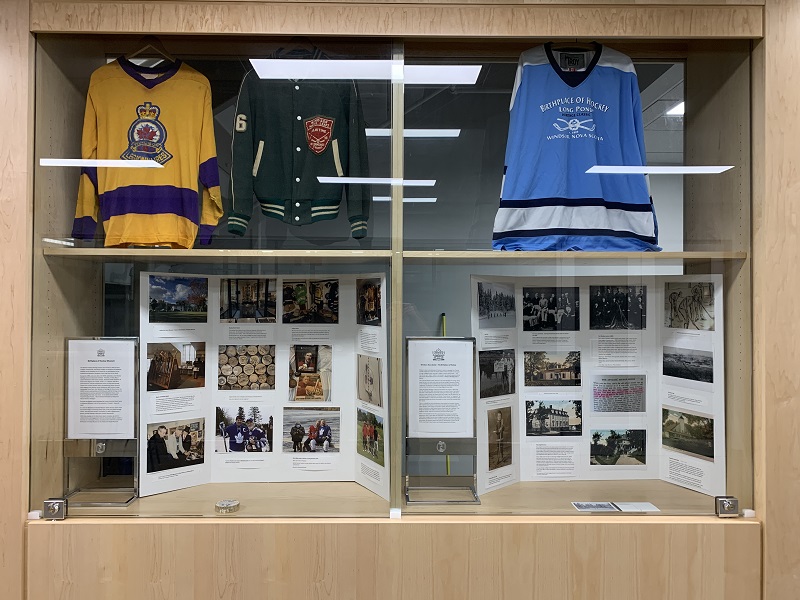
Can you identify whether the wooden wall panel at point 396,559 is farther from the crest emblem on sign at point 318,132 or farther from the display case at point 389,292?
the crest emblem on sign at point 318,132

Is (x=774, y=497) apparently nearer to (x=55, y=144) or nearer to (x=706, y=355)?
(x=706, y=355)

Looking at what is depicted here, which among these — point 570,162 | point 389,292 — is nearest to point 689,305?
point 570,162

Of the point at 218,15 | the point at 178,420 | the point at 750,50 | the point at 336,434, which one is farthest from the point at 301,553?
the point at 750,50

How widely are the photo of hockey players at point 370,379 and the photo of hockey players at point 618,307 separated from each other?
68cm

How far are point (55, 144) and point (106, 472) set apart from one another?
0.96 metres

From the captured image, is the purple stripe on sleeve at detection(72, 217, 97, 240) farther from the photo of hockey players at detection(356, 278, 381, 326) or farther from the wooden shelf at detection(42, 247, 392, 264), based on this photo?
the photo of hockey players at detection(356, 278, 381, 326)

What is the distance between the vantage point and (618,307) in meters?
1.74

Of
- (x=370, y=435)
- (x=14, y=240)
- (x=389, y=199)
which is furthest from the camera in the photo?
(x=370, y=435)

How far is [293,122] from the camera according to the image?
173 cm

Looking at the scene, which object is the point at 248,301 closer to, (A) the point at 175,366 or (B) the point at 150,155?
(A) the point at 175,366

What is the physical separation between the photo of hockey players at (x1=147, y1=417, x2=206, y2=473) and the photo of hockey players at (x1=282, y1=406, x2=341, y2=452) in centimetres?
27

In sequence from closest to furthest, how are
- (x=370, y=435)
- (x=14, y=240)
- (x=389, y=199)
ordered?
1. (x=14, y=240)
2. (x=389, y=199)
3. (x=370, y=435)

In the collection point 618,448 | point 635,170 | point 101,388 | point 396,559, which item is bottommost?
point 396,559

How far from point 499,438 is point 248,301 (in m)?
0.90
